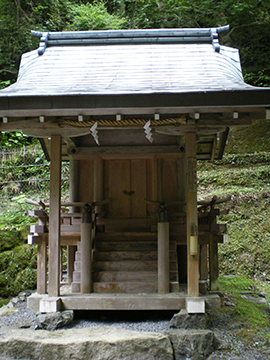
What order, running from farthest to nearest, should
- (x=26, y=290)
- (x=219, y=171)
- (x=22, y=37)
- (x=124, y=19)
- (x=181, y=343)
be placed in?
1. (x=124, y=19)
2. (x=22, y=37)
3. (x=219, y=171)
4. (x=26, y=290)
5. (x=181, y=343)

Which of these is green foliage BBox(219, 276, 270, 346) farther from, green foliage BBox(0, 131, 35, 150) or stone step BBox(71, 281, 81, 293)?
green foliage BBox(0, 131, 35, 150)

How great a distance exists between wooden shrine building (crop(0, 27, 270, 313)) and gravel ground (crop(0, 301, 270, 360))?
0.99ft

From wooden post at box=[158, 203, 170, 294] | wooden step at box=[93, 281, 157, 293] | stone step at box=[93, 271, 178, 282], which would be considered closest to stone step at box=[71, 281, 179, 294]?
wooden step at box=[93, 281, 157, 293]

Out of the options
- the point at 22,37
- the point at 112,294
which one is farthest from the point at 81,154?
the point at 22,37

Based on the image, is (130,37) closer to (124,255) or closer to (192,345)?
(124,255)

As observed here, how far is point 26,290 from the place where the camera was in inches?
319

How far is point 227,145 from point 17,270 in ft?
28.4

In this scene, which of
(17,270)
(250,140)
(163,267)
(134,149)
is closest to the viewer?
(163,267)

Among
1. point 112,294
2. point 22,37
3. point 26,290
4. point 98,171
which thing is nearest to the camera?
point 112,294

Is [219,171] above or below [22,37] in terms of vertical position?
below

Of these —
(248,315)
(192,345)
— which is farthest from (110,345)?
(248,315)

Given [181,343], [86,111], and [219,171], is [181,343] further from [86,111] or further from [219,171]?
[219,171]

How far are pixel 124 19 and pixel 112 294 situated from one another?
13467 millimetres

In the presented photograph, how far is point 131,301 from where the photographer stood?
512 centimetres
